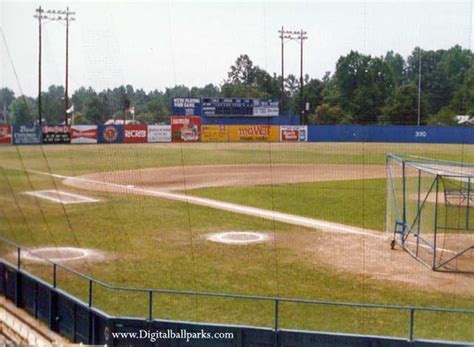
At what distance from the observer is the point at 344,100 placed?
1817 cm

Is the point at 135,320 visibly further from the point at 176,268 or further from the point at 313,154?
the point at 313,154

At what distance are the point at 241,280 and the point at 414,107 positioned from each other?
426 inches

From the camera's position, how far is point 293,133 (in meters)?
43.7

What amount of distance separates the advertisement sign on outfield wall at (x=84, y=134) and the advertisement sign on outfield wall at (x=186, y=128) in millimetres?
5561

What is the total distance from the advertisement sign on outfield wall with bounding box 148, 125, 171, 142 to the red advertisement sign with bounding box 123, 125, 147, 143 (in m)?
0.42

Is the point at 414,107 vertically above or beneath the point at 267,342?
above

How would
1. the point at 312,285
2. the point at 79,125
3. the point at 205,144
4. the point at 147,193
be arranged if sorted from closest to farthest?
the point at 312,285 < the point at 147,193 < the point at 79,125 < the point at 205,144

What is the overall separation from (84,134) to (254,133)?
1142 centimetres

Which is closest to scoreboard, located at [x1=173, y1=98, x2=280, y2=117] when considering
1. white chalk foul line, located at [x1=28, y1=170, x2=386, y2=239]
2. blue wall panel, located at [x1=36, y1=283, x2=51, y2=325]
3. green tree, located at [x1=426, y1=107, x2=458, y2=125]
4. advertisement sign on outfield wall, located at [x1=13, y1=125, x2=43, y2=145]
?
white chalk foul line, located at [x1=28, y1=170, x2=386, y2=239]

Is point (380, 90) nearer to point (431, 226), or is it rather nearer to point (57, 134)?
point (431, 226)

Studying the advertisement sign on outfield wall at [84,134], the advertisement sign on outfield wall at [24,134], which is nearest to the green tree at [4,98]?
the advertisement sign on outfield wall at [24,134]

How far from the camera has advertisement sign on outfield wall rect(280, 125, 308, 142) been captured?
42.8 meters

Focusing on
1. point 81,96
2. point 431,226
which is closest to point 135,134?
point 81,96

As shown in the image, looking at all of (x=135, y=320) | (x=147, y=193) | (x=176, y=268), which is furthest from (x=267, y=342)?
(x=147, y=193)
